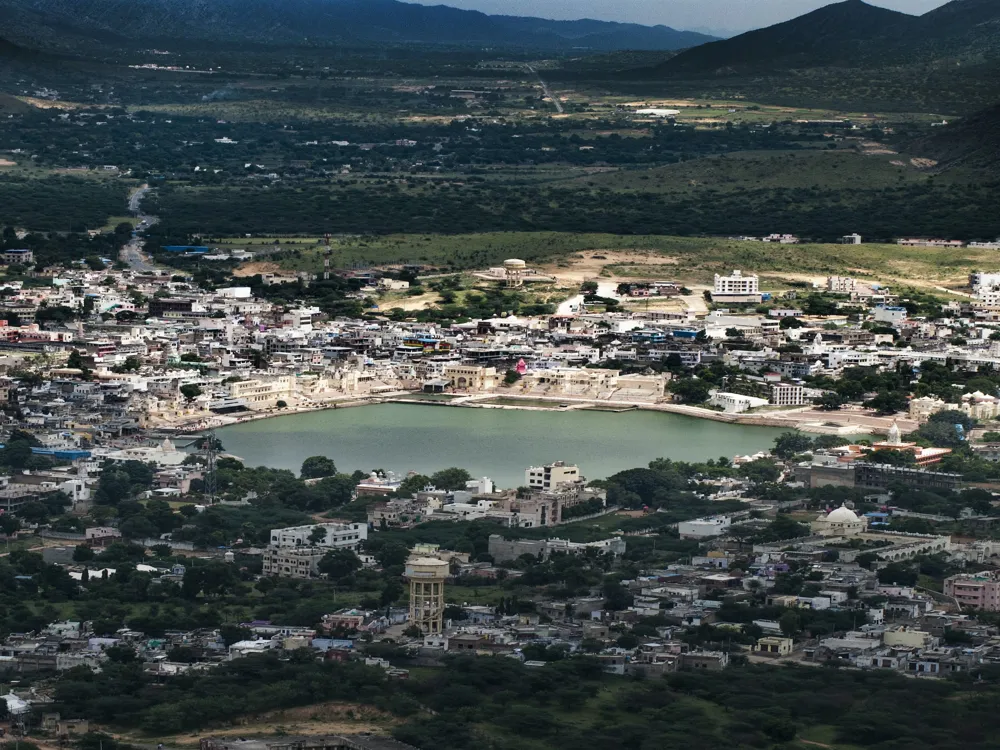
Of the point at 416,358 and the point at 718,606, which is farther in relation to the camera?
the point at 416,358

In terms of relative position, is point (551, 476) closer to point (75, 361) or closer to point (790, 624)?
point (790, 624)

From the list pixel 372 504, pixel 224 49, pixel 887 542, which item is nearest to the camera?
pixel 887 542

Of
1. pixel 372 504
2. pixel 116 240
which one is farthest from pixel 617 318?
pixel 372 504

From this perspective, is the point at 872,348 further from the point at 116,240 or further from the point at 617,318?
the point at 116,240

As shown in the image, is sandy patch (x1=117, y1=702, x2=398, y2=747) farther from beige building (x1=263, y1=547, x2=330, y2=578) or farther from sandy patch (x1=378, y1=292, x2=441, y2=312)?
sandy patch (x1=378, y1=292, x2=441, y2=312)

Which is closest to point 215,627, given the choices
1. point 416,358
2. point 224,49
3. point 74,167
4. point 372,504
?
point 372,504

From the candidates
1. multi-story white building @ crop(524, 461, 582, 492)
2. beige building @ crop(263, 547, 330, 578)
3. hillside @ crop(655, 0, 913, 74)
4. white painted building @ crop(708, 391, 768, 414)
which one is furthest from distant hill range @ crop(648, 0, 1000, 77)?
beige building @ crop(263, 547, 330, 578)

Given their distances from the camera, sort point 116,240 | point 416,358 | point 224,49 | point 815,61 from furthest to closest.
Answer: point 224,49
point 815,61
point 116,240
point 416,358
